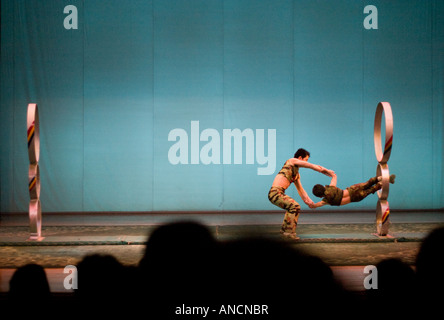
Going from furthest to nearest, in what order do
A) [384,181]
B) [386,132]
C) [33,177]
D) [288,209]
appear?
[288,209]
[384,181]
[33,177]
[386,132]

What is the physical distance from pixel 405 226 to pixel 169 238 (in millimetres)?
6528

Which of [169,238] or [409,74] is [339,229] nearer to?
[409,74]

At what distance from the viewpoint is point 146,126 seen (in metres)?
9.91

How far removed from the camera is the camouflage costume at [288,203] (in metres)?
6.29

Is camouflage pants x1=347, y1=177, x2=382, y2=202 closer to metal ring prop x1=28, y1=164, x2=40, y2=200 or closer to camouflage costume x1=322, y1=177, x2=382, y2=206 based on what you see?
camouflage costume x1=322, y1=177, x2=382, y2=206

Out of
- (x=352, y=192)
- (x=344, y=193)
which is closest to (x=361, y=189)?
(x=352, y=192)

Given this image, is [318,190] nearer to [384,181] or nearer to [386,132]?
[384,181]

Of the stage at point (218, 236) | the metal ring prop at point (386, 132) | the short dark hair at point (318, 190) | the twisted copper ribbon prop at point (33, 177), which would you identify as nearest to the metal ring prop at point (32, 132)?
the twisted copper ribbon prop at point (33, 177)

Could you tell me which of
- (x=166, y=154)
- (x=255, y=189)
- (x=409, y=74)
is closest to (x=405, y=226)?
(x=255, y=189)

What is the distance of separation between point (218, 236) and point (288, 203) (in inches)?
46.9

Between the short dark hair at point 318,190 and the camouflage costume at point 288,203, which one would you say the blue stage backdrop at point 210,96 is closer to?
the camouflage costume at point 288,203

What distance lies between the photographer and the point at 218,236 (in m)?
6.47

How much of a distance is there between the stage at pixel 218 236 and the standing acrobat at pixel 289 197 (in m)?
0.24

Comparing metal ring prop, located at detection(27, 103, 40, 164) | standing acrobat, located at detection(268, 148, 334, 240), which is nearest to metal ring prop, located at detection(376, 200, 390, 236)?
standing acrobat, located at detection(268, 148, 334, 240)
